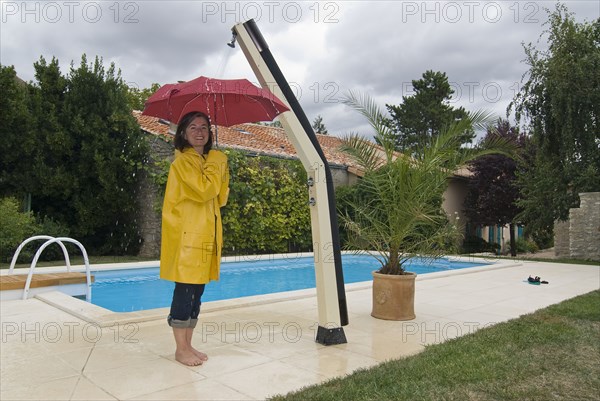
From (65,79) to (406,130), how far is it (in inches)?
966

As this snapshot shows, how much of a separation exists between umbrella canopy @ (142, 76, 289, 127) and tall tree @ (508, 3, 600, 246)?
39.6 ft

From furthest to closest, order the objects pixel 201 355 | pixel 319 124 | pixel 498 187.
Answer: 1. pixel 319 124
2. pixel 498 187
3. pixel 201 355

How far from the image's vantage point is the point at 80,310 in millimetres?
5461

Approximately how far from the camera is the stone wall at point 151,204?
1370cm

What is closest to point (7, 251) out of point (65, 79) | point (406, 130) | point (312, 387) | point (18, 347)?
point (65, 79)

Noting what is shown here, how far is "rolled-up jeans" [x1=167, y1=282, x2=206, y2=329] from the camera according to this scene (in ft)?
11.6

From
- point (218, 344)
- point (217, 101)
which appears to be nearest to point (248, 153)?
point (217, 101)

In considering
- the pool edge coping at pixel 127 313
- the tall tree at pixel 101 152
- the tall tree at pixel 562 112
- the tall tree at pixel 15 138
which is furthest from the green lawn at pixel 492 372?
the tall tree at pixel 15 138

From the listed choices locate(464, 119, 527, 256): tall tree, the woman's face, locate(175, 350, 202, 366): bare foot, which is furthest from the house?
locate(175, 350, 202, 366): bare foot

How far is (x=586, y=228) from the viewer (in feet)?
45.3

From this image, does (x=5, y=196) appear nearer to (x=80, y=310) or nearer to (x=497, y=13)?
(x=80, y=310)

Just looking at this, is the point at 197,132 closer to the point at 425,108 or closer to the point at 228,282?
the point at 228,282

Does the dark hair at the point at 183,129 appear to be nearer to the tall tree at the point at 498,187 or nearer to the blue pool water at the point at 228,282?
the blue pool water at the point at 228,282

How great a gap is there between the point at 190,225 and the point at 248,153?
11.6 m
